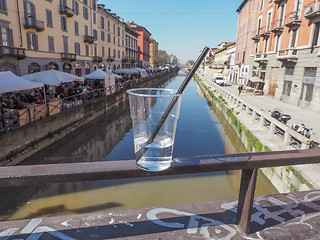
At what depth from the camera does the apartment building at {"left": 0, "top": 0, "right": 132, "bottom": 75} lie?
16016 mm

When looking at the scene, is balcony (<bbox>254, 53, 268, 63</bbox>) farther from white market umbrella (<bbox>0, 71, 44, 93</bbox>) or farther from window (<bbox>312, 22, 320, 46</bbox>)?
white market umbrella (<bbox>0, 71, 44, 93</bbox>)

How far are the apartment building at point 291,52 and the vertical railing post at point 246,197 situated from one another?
16.1 m

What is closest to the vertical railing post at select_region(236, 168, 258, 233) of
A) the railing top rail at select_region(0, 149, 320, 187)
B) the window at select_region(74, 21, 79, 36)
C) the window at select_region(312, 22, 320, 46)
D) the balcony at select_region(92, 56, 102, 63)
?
the railing top rail at select_region(0, 149, 320, 187)

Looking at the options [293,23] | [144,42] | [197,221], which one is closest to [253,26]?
[293,23]

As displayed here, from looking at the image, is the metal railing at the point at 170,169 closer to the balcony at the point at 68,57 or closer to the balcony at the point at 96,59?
the balcony at the point at 68,57

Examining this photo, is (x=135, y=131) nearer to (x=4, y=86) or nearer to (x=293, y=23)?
(x=4, y=86)

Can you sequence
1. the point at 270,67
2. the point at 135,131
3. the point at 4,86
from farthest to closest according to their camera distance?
the point at 270,67 < the point at 4,86 < the point at 135,131

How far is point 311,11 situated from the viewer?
14891 millimetres

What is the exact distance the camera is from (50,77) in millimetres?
11297

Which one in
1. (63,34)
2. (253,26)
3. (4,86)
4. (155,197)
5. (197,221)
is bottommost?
(155,197)

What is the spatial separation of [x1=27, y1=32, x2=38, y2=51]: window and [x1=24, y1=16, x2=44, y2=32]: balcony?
61cm

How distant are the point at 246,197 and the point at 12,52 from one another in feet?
62.2

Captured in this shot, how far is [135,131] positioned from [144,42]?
74920 millimetres

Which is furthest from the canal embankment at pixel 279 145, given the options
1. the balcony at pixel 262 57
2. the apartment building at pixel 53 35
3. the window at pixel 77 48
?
the window at pixel 77 48
